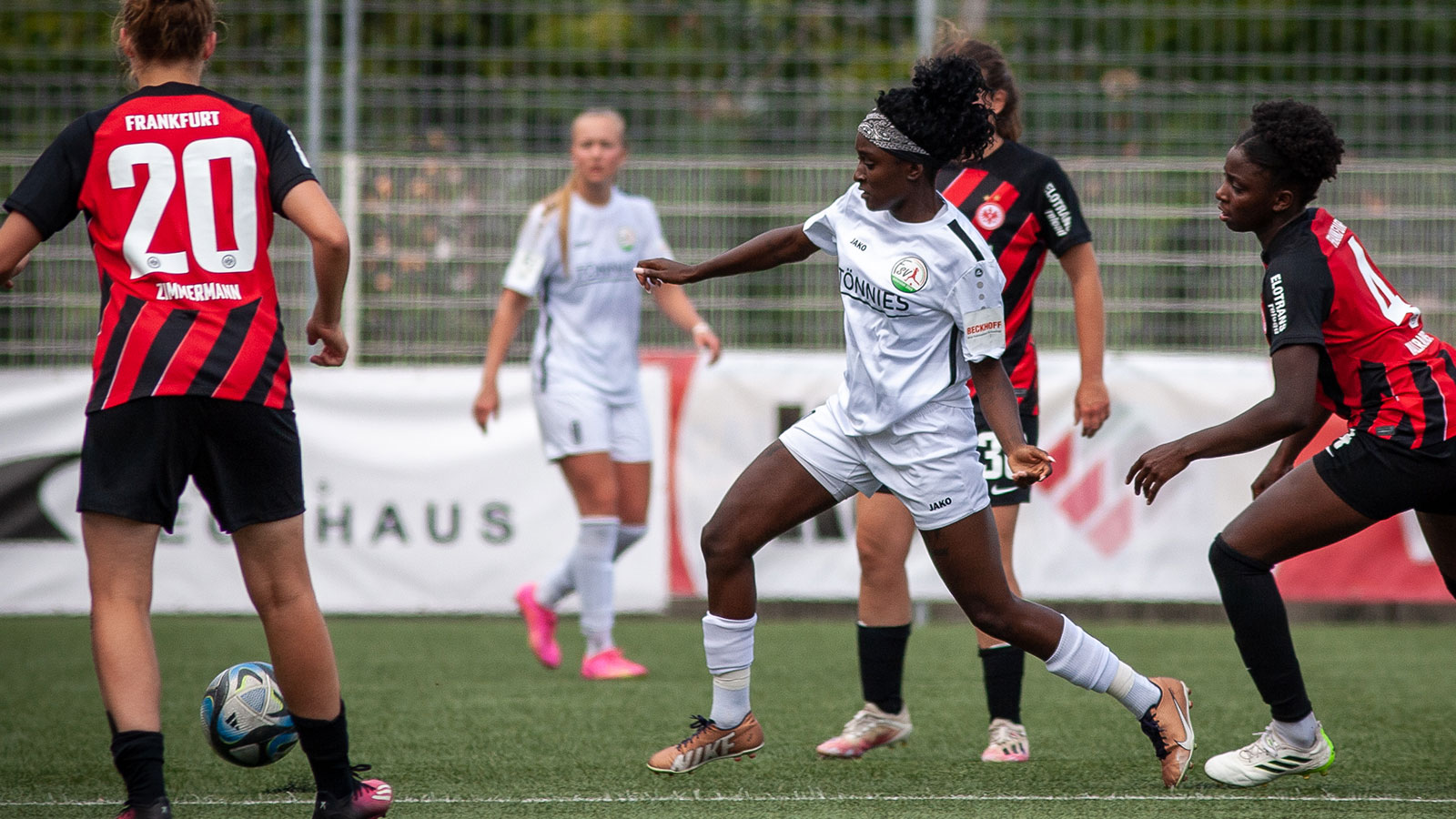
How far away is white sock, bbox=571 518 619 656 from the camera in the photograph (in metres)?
6.64

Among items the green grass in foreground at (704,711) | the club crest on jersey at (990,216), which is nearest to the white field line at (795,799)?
the green grass in foreground at (704,711)

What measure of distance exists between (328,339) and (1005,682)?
7.62ft

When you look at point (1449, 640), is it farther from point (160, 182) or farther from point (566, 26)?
point (160, 182)

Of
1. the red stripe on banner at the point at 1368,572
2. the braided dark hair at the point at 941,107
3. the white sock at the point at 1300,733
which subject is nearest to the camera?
the braided dark hair at the point at 941,107

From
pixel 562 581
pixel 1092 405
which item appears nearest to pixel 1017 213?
pixel 1092 405

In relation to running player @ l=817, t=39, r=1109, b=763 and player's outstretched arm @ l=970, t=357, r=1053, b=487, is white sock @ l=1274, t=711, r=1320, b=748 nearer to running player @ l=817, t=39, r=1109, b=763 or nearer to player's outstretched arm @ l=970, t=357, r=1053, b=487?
running player @ l=817, t=39, r=1109, b=763

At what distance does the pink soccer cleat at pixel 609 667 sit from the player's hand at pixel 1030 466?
10.4 ft

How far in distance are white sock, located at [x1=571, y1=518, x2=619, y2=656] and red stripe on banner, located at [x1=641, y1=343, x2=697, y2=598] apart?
1.79 m

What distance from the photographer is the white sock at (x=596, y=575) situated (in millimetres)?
6637

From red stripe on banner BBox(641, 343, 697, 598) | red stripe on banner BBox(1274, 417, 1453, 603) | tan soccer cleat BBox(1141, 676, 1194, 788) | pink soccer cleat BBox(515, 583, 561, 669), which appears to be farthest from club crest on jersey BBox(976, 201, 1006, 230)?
red stripe on banner BBox(1274, 417, 1453, 603)

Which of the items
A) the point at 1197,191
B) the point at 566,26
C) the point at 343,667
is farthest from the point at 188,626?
the point at 1197,191

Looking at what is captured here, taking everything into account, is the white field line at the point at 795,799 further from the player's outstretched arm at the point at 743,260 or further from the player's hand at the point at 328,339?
the player's outstretched arm at the point at 743,260

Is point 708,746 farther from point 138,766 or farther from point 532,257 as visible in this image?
point 532,257

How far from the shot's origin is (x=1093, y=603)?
8562 mm
